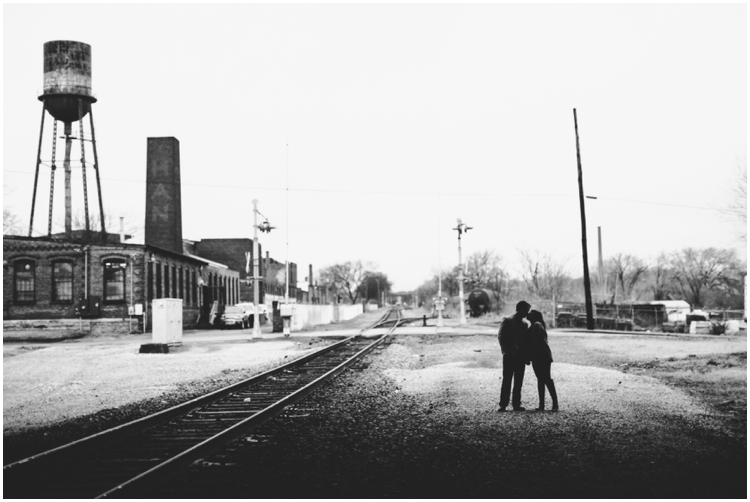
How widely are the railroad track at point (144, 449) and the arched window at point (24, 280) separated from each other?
1184 inches

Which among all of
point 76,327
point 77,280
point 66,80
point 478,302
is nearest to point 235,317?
point 77,280

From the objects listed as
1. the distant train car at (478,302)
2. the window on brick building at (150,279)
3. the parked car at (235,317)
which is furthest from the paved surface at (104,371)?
the distant train car at (478,302)

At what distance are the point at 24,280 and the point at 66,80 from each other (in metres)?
11.3

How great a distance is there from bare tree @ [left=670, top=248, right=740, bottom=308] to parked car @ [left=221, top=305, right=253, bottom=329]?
60064 millimetres

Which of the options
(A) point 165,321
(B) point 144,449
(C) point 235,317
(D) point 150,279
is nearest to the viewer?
(B) point 144,449

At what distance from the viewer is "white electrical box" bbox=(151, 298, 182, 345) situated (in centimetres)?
2703

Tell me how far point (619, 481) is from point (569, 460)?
0.88 meters

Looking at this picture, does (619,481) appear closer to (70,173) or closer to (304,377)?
(304,377)

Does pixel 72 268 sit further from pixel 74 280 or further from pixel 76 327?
pixel 76 327

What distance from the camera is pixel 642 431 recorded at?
989cm

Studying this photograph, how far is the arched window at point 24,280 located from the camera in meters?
40.2

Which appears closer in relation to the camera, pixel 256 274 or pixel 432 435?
pixel 432 435

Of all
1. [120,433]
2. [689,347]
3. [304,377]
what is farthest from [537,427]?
[689,347]

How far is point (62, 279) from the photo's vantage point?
40438 millimetres
